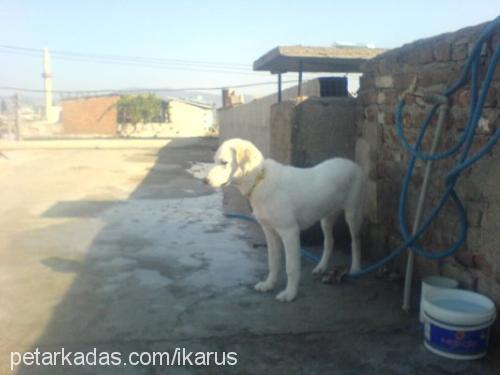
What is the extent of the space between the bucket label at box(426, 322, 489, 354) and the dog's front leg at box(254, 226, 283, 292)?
160cm

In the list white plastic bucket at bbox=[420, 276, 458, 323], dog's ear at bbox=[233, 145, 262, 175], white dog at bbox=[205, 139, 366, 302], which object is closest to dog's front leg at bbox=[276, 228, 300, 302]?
white dog at bbox=[205, 139, 366, 302]

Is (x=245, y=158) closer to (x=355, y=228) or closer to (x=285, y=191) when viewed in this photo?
(x=285, y=191)

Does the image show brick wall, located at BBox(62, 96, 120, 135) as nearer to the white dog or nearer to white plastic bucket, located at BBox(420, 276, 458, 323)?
the white dog

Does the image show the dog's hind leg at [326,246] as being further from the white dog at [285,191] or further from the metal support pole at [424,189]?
the metal support pole at [424,189]

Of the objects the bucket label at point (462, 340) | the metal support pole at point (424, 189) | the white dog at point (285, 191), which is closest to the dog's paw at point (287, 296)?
the white dog at point (285, 191)

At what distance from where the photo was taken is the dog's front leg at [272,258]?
4.55m

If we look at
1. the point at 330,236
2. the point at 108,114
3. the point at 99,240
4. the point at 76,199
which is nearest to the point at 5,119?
the point at 108,114

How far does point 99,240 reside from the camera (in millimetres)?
6414

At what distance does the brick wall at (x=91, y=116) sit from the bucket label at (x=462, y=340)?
2075 inches

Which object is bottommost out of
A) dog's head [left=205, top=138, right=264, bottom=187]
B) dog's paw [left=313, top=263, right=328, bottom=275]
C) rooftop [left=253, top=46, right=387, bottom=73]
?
dog's paw [left=313, top=263, right=328, bottom=275]

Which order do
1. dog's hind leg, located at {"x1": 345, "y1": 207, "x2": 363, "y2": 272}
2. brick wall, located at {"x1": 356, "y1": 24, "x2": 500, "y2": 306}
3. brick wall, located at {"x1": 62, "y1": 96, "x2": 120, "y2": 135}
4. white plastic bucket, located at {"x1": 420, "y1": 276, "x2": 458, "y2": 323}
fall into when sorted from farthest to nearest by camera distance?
brick wall, located at {"x1": 62, "y1": 96, "x2": 120, "y2": 135} < dog's hind leg, located at {"x1": 345, "y1": 207, "x2": 363, "y2": 272} < white plastic bucket, located at {"x1": 420, "y1": 276, "x2": 458, "y2": 323} < brick wall, located at {"x1": 356, "y1": 24, "x2": 500, "y2": 306}

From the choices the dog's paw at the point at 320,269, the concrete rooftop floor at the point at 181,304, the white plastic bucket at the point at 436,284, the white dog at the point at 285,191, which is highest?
the white dog at the point at 285,191

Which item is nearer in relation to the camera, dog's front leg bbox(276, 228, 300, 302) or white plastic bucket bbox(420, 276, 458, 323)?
white plastic bucket bbox(420, 276, 458, 323)

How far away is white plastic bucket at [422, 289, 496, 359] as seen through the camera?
127 inches
